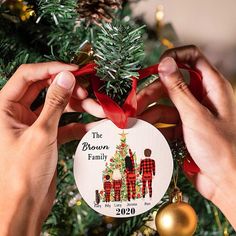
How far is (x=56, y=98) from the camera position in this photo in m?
0.73

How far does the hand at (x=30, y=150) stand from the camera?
0.73m

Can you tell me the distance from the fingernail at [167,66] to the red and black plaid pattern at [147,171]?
0.44ft

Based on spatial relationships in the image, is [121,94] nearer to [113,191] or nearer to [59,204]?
[113,191]

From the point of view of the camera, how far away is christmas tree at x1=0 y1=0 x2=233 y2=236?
74cm

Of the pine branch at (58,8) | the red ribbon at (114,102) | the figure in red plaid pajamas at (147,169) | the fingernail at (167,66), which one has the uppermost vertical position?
the pine branch at (58,8)

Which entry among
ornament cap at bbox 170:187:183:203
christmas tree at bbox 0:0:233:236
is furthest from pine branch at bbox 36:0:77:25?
ornament cap at bbox 170:187:183:203

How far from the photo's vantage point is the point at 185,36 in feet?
4.01

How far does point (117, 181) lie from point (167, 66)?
188mm

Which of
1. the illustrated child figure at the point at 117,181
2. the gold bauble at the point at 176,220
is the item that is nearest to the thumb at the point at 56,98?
the illustrated child figure at the point at 117,181

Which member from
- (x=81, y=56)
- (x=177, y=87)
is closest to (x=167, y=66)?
(x=177, y=87)

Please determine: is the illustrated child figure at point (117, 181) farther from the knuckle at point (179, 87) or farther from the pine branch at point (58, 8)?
the pine branch at point (58, 8)

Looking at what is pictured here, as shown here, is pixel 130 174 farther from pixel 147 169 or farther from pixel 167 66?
pixel 167 66

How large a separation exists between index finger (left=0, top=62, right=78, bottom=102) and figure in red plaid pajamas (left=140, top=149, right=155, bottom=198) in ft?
0.56

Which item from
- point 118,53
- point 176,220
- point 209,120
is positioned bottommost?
point 176,220
